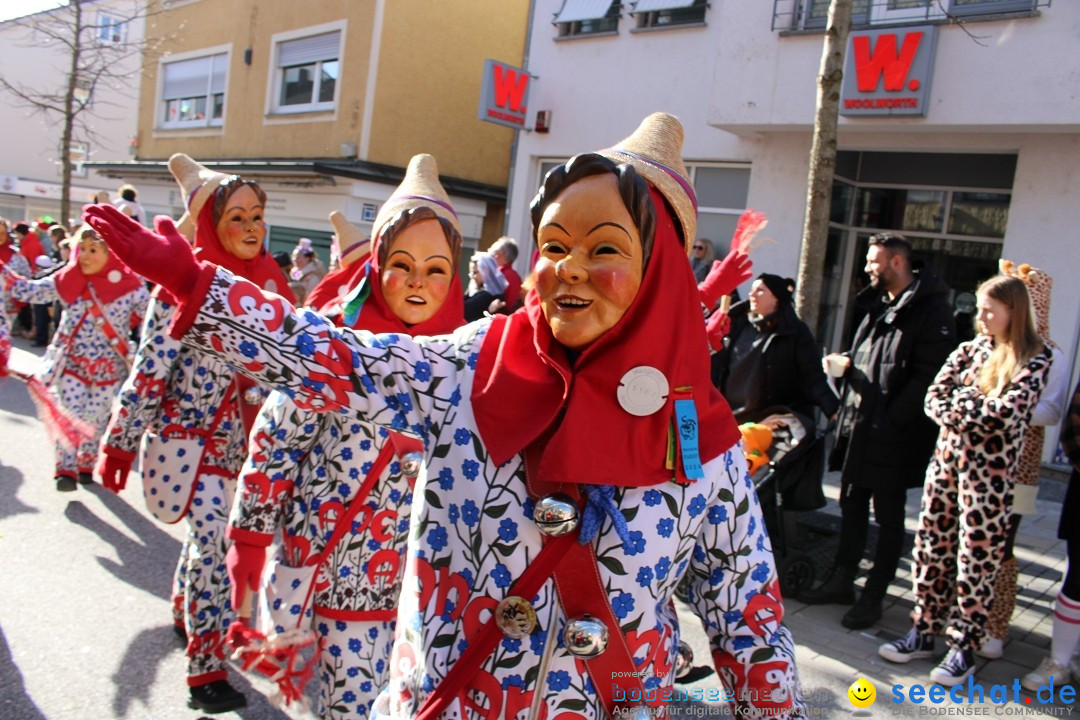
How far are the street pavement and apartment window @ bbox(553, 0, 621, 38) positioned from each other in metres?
9.18

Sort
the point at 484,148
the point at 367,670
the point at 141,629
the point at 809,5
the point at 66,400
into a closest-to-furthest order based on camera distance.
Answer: the point at 367,670
the point at 141,629
the point at 66,400
the point at 809,5
the point at 484,148

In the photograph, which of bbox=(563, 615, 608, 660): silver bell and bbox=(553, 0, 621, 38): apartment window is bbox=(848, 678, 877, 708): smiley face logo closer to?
bbox=(563, 615, 608, 660): silver bell

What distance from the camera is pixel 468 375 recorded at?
171 cm

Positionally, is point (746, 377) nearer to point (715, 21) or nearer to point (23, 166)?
point (715, 21)

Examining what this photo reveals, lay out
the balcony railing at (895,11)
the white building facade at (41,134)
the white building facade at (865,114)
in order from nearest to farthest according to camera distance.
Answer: the white building facade at (865,114), the balcony railing at (895,11), the white building facade at (41,134)

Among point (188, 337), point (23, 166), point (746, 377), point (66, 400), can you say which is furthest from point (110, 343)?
point (23, 166)

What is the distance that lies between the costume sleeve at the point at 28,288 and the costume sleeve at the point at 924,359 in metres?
5.66

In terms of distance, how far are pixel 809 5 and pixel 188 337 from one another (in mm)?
10392

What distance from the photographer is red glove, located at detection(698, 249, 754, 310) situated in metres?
2.96

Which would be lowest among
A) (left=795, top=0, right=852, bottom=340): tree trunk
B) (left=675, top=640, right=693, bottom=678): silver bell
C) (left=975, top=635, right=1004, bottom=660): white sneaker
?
(left=975, top=635, right=1004, bottom=660): white sneaker

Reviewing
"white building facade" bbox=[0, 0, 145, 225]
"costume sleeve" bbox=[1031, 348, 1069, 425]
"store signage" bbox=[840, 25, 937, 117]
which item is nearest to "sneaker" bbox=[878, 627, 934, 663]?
"costume sleeve" bbox=[1031, 348, 1069, 425]

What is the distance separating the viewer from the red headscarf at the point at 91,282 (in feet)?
21.3

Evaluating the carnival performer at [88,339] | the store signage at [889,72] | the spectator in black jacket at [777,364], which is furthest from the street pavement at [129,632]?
the store signage at [889,72]

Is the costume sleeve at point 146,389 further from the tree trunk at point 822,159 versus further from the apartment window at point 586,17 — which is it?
the apartment window at point 586,17
